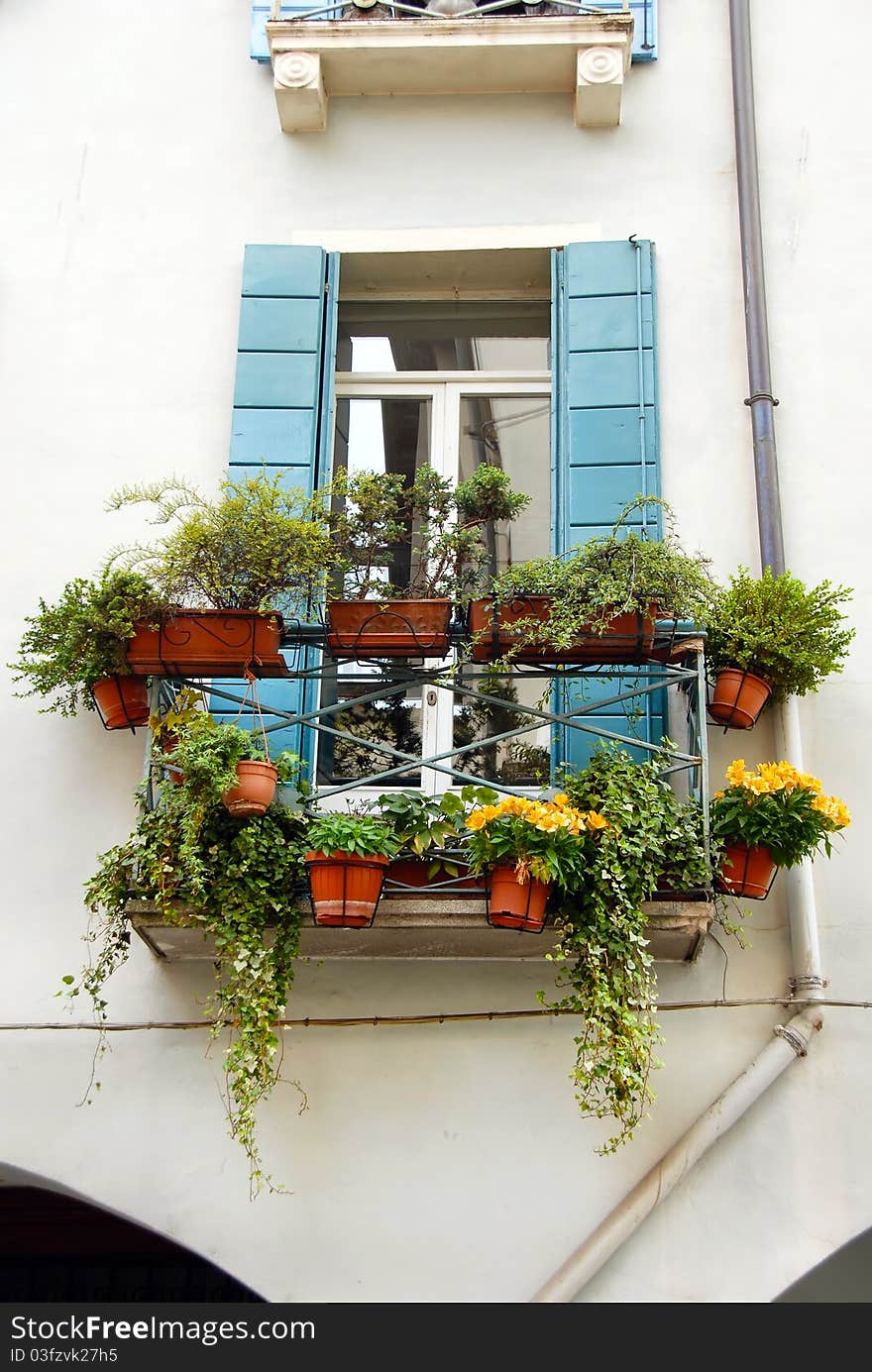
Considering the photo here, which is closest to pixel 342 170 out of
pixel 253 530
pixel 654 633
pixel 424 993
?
pixel 253 530

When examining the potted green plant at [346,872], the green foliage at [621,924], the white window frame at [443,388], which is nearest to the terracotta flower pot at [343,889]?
the potted green plant at [346,872]

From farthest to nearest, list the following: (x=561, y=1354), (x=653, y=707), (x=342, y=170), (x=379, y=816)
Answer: (x=342, y=170) → (x=653, y=707) → (x=379, y=816) → (x=561, y=1354)

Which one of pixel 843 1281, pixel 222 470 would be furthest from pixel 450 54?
pixel 843 1281

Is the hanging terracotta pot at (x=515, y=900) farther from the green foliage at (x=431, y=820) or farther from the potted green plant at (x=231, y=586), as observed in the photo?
the potted green plant at (x=231, y=586)

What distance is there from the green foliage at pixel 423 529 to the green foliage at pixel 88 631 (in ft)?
2.38

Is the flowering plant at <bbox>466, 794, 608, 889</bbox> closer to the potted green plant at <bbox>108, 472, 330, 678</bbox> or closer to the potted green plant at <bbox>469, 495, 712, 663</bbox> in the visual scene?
the potted green plant at <bbox>469, 495, 712, 663</bbox>

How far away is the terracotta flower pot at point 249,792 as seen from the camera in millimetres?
4922

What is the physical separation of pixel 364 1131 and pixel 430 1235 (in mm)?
407

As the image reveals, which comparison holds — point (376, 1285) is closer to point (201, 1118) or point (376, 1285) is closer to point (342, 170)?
point (201, 1118)

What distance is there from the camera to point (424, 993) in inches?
209

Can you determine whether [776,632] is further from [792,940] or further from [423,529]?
[423,529]

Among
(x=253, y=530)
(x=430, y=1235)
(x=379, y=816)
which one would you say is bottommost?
(x=430, y=1235)

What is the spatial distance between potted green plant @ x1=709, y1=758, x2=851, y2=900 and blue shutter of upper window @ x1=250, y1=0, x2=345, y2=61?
4.03m

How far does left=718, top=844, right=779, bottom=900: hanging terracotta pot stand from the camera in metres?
5.03
